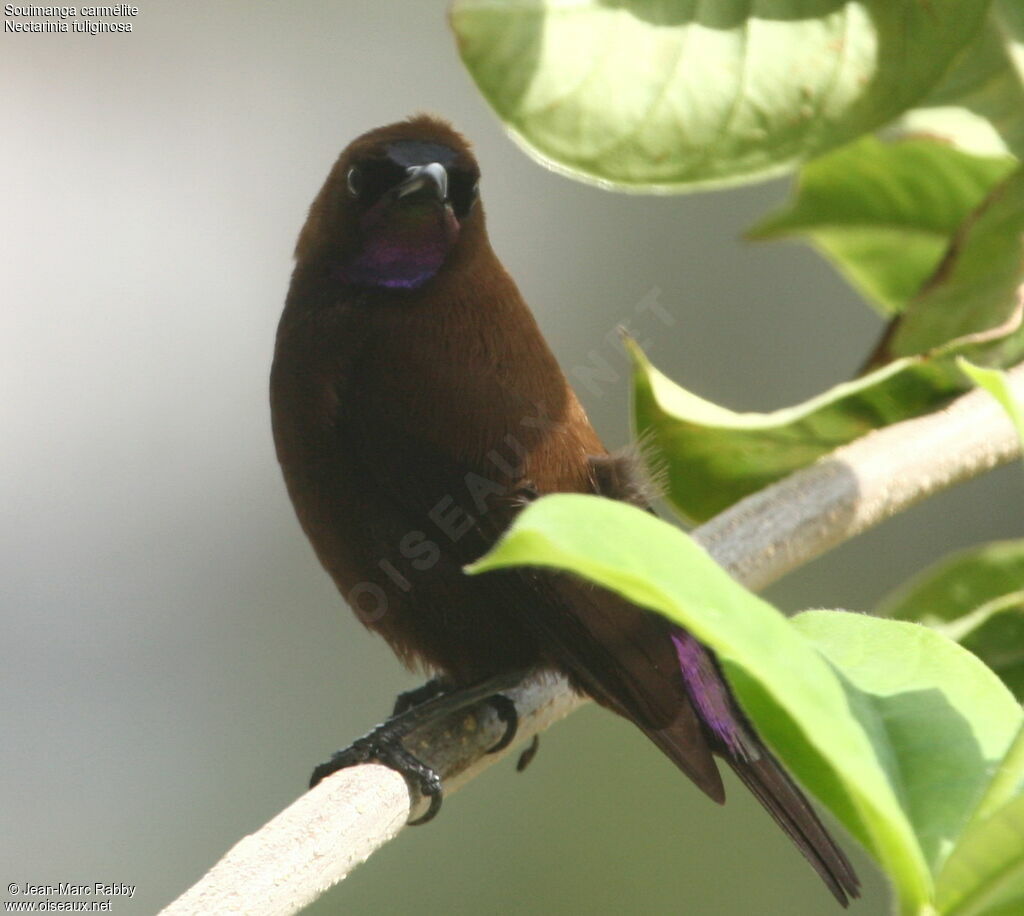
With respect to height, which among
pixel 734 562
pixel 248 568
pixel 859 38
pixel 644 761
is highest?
pixel 859 38

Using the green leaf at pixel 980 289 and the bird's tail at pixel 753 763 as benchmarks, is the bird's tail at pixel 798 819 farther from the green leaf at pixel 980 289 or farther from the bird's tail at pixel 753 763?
the green leaf at pixel 980 289

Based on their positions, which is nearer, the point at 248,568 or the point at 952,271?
the point at 952,271

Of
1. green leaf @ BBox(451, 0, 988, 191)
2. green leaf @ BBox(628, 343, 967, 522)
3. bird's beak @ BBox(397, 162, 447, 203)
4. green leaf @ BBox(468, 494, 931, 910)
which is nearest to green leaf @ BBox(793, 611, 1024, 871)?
green leaf @ BBox(468, 494, 931, 910)

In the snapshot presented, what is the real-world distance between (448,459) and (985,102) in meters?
0.95

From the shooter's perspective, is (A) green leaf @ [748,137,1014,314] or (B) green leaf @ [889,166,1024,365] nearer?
(B) green leaf @ [889,166,1024,365]

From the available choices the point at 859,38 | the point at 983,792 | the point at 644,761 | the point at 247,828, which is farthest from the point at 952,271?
the point at 247,828

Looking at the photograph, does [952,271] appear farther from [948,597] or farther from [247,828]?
[247,828]

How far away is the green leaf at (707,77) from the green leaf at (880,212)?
513mm

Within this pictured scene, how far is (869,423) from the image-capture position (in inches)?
75.6

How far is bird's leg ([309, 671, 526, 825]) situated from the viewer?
6.47ft

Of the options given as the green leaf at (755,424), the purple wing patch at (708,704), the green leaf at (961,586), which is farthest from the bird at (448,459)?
the green leaf at (961,586)

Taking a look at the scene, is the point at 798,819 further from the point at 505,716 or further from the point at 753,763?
the point at 505,716

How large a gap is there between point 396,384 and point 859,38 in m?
0.94

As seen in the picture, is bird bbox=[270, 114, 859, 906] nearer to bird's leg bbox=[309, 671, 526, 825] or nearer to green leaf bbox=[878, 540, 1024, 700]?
bird's leg bbox=[309, 671, 526, 825]
